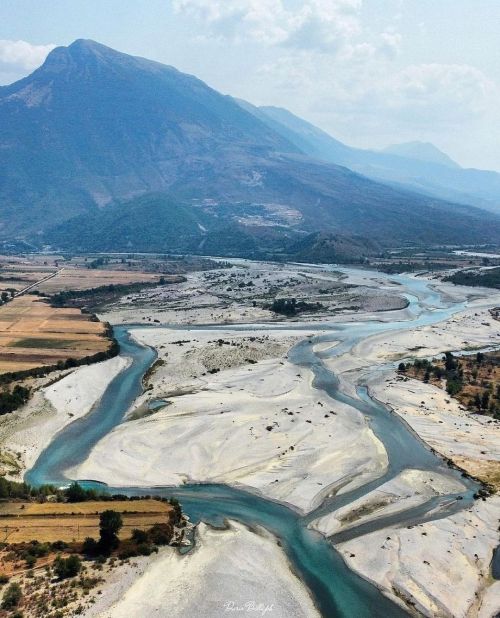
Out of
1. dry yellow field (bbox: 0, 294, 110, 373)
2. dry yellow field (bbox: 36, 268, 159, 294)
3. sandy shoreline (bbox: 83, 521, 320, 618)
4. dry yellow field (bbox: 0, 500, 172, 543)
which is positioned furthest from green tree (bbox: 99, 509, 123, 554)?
dry yellow field (bbox: 36, 268, 159, 294)

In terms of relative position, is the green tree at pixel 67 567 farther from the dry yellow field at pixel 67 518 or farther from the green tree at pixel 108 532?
the dry yellow field at pixel 67 518

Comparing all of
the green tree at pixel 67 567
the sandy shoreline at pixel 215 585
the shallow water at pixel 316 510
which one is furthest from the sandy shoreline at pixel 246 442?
the green tree at pixel 67 567

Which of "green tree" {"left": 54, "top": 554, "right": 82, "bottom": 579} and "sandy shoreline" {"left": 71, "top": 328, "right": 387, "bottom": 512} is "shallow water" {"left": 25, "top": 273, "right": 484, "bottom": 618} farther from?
"green tree" {"left": 54, "top": 554, "right": 82, "bottom": 579}

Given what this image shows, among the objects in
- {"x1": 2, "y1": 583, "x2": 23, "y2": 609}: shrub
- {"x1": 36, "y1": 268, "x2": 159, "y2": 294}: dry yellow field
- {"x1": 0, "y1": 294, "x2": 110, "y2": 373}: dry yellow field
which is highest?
{"x1": 2, "y1": 583, "x2": 23, "y2": 609}: shrub

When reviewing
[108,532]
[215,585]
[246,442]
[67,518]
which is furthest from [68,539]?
[246,442]

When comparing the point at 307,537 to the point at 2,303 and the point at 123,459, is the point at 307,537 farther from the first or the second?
the point at 2,303
